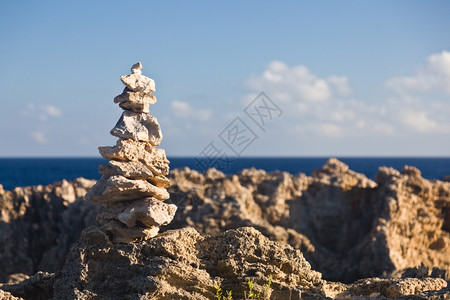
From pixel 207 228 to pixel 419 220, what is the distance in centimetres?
807

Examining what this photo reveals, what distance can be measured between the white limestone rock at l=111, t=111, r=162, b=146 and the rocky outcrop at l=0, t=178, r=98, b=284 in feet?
37.7

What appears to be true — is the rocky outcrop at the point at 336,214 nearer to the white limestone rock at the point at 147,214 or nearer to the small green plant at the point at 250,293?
the white limestone rock at the point at 147,214

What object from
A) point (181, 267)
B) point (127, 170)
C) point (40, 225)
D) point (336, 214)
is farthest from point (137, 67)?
point (336, 214)

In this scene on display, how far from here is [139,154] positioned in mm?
8281

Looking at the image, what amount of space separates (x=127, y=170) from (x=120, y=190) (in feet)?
1.06

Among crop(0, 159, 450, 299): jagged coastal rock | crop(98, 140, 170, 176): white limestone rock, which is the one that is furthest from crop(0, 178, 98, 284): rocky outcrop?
crop(98, 140, 170, 176): white limestone rock

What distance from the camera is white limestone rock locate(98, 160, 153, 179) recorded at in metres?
7.96

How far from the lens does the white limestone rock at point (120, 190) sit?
7.79m

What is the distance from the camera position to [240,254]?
24.8 ft

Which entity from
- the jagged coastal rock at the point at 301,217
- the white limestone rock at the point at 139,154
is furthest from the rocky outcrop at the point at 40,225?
the white limestone rock at the point at 139,154

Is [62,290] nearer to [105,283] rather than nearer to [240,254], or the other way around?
[105,283]

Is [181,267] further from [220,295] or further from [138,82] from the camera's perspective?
[138,82]

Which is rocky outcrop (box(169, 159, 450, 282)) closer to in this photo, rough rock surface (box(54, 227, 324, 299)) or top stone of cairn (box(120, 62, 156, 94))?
top stone of cairn (box(120, 62, 156, 94))

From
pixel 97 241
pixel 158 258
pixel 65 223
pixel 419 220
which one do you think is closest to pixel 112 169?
pixel 97 241
